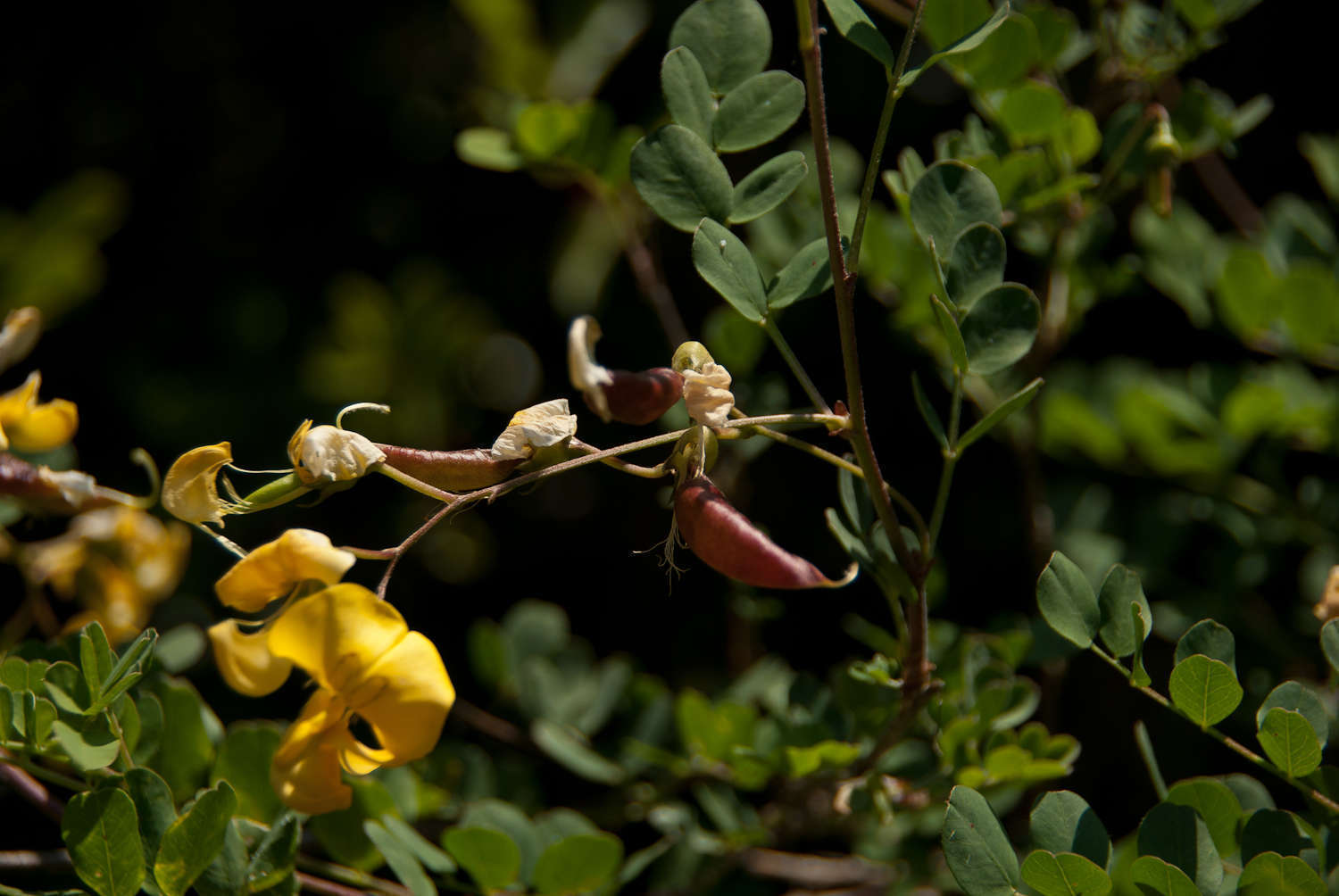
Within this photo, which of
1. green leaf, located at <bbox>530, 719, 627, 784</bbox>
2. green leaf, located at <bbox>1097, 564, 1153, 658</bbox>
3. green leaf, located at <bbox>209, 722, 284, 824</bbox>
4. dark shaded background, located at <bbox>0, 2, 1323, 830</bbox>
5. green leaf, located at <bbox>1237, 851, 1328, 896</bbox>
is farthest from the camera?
dark shaded background, located at <bbox>0, 2, 1323, 830</bbox>

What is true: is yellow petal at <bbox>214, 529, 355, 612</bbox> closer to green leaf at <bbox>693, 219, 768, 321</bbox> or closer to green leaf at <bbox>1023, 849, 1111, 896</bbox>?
green leaf at <bbox>693, 219, 768, 321</bbox>

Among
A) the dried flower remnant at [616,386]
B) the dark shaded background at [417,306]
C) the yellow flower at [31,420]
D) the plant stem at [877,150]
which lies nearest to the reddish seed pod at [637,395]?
the dried flower remnant at [616,386]

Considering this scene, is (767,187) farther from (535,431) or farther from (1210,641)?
(1210,641)

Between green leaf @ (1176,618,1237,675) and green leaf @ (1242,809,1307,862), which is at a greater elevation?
green leaf @ (1176,618,1237,675)

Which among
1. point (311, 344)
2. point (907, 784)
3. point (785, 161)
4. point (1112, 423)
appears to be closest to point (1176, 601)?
point (1112, 423)

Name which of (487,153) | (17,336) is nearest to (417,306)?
(487,153)

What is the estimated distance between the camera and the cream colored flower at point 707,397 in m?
0.55

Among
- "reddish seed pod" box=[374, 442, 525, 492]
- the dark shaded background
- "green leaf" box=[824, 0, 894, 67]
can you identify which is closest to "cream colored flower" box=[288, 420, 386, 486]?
"reddish seed pod" box=[374, 442, 525, 492]

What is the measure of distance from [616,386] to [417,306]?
1.26 meters

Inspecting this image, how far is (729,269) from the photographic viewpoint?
1.99 ft

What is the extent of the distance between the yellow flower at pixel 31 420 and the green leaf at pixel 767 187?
47cm

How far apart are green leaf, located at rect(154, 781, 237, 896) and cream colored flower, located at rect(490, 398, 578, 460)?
24cm

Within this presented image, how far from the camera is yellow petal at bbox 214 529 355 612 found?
553 mm

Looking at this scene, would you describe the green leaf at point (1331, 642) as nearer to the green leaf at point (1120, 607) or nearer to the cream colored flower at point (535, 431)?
the green leaf at point (1120, 607)
